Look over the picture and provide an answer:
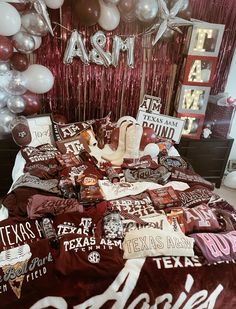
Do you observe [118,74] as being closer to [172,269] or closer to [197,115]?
[197,115]

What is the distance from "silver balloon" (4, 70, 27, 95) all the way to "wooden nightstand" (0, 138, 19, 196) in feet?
1.47

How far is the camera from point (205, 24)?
2539 millimetres

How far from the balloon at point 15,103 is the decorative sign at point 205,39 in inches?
62.4

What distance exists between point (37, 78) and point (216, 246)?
6.13 ft

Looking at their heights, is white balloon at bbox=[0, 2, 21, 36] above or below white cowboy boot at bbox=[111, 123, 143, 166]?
above

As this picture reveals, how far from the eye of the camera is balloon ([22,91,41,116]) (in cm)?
243

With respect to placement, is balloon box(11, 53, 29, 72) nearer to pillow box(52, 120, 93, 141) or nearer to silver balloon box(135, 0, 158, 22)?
pillow box(52, 120, 93, 141)

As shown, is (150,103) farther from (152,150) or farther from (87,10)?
(87,10)

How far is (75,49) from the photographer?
2555mm

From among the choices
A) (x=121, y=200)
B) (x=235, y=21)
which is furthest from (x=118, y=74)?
(x=121, y=200)

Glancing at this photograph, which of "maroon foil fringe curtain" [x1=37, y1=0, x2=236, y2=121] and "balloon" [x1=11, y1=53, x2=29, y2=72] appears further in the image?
"maroon foil fringe curtain" [x1=37, y1=0, x2=236, y2=121]

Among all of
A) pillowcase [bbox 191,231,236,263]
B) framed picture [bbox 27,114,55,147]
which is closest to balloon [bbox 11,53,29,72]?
framed picture [bbox 27,114,55,147]

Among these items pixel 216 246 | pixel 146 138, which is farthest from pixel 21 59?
pixel 216 246

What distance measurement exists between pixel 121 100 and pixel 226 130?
3.73 feet
